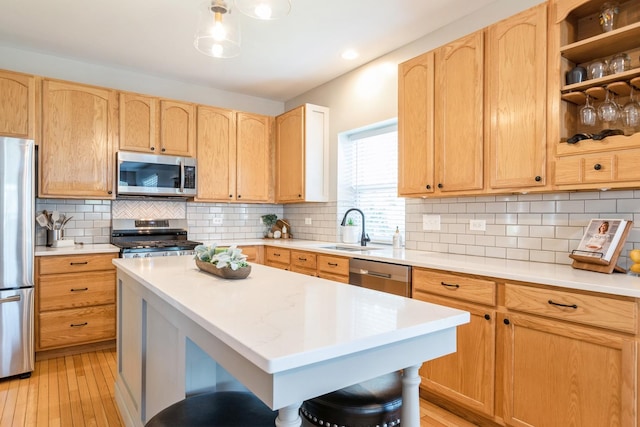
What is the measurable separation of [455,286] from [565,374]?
2.20 ft

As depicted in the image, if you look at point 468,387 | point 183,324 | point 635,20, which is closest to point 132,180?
point 183,324

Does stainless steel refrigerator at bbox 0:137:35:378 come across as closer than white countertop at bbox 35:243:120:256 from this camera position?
Yes

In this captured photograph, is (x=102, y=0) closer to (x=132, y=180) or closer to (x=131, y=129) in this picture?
(x=131, y=129)

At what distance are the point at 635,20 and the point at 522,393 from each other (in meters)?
2.05

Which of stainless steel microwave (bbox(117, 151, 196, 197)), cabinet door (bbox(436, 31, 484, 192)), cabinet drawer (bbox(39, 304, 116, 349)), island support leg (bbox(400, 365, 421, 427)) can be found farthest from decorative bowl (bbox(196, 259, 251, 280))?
stainless steel microwave (bbox(117, 151, 196, 197))

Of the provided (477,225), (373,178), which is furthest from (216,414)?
(373,178)

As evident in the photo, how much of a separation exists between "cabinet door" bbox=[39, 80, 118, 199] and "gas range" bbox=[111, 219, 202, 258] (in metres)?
0.47

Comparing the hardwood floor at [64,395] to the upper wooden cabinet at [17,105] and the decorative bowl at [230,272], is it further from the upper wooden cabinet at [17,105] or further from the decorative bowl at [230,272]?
the upper wooden cabinet at [17,105]

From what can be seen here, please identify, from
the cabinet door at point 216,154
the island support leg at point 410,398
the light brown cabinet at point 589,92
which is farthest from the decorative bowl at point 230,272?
the cabinet door at point 216,154

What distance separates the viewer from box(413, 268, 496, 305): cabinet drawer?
209cm

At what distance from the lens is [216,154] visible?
4.24m

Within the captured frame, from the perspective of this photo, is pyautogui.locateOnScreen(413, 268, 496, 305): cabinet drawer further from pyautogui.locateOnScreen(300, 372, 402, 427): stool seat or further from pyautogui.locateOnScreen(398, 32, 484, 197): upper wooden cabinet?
pyautogui.locateOnScreen(300, 372, 402, 427): stool seat

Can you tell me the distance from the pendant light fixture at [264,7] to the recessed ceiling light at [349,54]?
1858 millimetres

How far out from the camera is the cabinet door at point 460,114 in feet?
8.13
